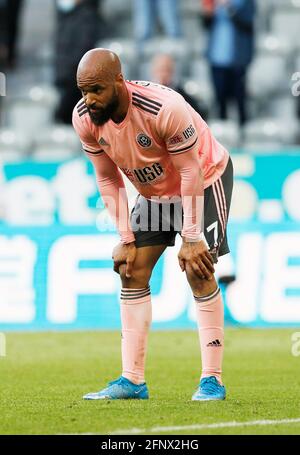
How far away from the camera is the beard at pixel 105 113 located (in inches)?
267

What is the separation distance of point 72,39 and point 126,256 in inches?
346

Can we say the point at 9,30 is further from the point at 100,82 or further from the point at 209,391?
the point at 209,391

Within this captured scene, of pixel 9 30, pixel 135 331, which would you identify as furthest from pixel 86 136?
pixel 9 30

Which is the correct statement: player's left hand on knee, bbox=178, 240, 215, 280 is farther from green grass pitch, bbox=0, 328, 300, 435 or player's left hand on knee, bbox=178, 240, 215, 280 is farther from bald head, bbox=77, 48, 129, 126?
bald head, bbox=77, 48, 129, 126

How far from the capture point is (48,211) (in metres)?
13.3

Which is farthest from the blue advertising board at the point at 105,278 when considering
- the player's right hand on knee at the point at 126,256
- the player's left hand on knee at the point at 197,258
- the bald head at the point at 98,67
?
the bald head at the point at 98,67

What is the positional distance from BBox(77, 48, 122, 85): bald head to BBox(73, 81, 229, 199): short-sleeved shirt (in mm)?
305

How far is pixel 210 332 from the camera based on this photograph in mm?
7223

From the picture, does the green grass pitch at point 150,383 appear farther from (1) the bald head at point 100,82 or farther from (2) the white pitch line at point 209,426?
(1) the bald head at point 100,82

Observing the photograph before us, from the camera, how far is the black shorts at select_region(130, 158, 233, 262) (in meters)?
7.28

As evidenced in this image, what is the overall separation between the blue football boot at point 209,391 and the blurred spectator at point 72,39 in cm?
881

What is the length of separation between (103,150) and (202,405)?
5.23ft
